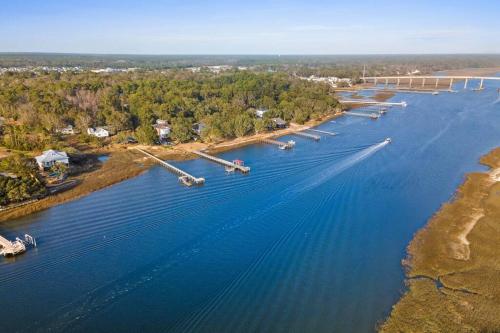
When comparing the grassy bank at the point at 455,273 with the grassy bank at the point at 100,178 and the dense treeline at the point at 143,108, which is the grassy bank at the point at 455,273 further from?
the dense treeline at the point at 143,108

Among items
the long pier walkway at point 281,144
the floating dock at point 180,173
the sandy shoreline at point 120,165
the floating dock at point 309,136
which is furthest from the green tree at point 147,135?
the floating dock at point 309,136

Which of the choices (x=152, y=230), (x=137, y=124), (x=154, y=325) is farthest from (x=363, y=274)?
(x=137, y=124)

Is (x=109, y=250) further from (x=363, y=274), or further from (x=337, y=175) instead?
(x=337, y=175)

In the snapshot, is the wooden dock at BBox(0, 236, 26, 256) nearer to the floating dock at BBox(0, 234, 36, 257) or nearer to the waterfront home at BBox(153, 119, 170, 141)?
the floating dock at BBox(0, 234, 36, 257)

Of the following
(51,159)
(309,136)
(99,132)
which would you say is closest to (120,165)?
(51,159)

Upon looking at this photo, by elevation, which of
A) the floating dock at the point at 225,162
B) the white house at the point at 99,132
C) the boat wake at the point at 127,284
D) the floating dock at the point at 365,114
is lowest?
the boat wake at the point at 127,284
